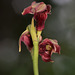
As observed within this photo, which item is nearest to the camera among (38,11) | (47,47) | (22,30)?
(38,11)

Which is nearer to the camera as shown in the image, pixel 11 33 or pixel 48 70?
pixel 48 70

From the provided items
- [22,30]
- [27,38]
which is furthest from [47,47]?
[22,30]

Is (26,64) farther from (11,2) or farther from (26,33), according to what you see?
(26,33)

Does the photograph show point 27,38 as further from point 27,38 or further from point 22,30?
point 22,30

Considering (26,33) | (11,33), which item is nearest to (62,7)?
(11,33)

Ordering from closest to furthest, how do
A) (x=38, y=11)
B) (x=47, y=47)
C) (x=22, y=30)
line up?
(x=38, y=11) < (x=47, y=47) < (x=22, y=30)

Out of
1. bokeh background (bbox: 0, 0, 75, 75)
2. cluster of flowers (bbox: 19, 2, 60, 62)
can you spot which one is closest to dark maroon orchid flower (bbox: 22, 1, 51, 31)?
cluster of flowers (bbox: 19, 2, 60, 62)

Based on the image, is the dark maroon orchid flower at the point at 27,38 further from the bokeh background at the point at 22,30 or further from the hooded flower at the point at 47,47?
the bokeh background at the point at 22,30

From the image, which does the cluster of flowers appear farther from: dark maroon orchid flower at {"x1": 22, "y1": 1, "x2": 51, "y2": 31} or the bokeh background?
the bokeh background
